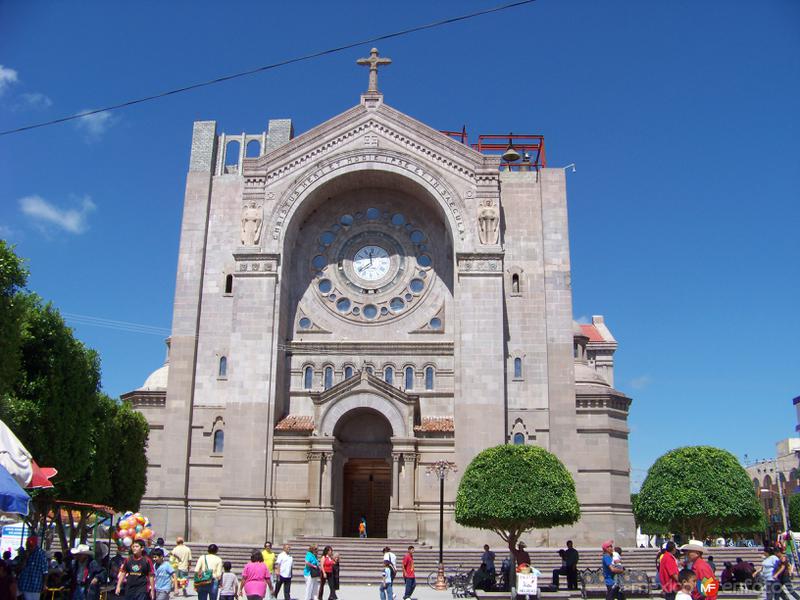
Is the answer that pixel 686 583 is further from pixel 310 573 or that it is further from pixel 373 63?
pixel 373 63

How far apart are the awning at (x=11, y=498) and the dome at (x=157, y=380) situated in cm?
2835

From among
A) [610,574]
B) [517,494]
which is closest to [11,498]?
[610,574]

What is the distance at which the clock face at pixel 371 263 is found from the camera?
42.5m

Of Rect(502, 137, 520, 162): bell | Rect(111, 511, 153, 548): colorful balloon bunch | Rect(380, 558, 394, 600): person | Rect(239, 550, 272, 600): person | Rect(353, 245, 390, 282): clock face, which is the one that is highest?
Rect(502, 137, 520, 162): bell

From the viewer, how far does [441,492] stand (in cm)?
3259

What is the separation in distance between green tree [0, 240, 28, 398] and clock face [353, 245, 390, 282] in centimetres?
2308

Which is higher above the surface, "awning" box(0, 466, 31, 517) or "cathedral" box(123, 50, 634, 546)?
"cathedral" box(123, 50, 634, 546)

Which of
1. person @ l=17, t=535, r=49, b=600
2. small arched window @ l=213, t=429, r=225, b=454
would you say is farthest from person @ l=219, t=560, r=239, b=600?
small arched window @ l=213, t=429, r=225, b=454

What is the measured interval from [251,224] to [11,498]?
88.1ft

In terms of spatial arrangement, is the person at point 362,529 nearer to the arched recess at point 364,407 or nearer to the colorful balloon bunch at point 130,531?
the arched recess at point 364,407

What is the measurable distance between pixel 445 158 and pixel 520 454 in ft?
61.8

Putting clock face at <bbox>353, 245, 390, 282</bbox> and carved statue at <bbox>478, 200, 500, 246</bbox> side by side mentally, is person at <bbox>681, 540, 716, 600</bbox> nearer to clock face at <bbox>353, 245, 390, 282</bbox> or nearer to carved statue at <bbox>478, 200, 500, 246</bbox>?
carved statue at <bbox>478, 200, 500, 246</bbox>

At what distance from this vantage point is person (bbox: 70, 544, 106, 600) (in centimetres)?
1703

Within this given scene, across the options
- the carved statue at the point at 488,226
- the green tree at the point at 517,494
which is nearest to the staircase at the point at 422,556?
the green tree at the point at 517,494
